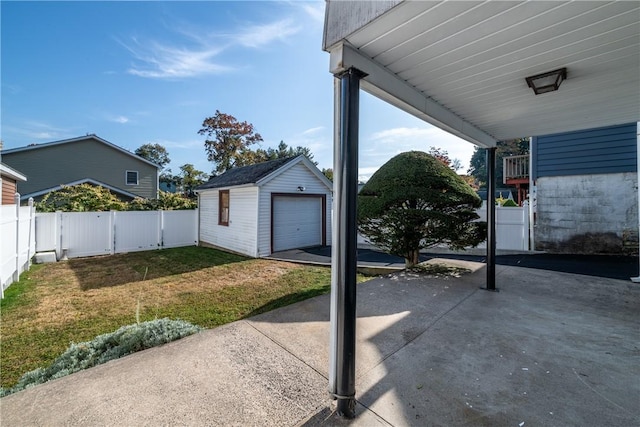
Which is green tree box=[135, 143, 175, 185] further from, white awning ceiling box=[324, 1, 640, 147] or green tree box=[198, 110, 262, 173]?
white awning ceiling box=[324, 1, 640, 147]

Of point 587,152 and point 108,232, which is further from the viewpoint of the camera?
point 108,232

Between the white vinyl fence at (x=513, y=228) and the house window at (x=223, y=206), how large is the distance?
10331mm

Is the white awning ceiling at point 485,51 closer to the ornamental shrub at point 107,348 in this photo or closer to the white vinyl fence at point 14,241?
the ornamental shrub at point 107,348

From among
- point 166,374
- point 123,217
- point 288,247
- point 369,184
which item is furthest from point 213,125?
point 166,374

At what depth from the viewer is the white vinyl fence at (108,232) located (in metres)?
9.00

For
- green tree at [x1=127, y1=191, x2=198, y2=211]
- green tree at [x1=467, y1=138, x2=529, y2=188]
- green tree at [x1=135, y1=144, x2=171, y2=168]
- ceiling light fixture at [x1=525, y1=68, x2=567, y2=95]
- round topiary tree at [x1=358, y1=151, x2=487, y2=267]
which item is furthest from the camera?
green tree at [x1=135, y1=144, x2=171, y2=168]

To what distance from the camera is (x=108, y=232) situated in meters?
10.0

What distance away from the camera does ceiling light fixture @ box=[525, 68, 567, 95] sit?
2412 mm

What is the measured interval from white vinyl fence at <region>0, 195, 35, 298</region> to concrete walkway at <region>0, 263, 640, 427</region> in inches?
197

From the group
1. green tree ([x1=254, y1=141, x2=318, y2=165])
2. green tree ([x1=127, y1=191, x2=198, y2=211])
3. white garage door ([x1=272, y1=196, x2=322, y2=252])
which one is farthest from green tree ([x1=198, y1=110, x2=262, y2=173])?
white garage door ([x1=272, y1=196, x2=322, y2=252])

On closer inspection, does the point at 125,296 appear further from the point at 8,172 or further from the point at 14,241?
the point at 8,172

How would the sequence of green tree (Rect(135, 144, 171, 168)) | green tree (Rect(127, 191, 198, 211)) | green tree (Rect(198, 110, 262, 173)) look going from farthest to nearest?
green tree (Rect(135, 144, 171, 168)) < green tree (Rect(198, 110, 262, 173)) < green tree (Rect(127, 191, 198, 211))

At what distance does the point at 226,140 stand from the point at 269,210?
57.5ft

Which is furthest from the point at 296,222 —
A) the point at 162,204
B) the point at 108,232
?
the point at 162,204
